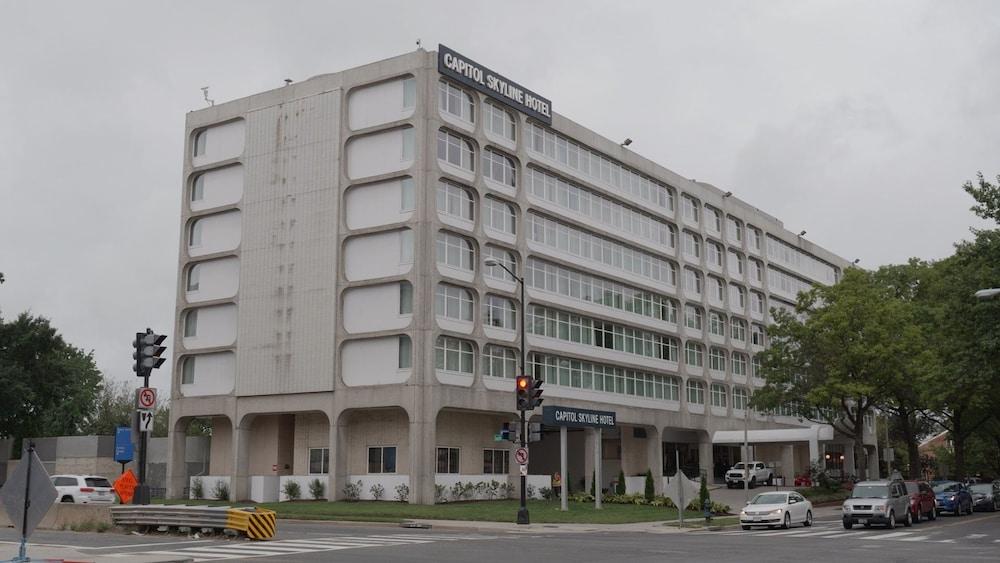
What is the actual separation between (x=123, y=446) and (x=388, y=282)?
20220 millimetres

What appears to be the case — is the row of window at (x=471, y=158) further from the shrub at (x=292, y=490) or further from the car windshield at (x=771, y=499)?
the car windshield at (x=771, y=499)

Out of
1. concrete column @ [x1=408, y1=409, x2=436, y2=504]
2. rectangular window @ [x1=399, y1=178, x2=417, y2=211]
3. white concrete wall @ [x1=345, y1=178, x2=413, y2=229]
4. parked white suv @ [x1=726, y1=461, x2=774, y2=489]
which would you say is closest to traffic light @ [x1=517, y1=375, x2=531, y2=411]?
concrete column @ [x1=408, y1=409, x2=436, y2=504]

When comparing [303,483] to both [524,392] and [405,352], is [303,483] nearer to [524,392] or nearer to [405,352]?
[405,352]

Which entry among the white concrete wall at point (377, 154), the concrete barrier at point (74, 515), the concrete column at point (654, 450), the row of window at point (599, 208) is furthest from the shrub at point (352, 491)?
the concrete column at point (654, 450)

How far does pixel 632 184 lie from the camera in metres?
72.7

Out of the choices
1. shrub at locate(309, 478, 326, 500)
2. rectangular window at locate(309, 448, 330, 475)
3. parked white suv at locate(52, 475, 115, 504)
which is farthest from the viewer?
rectangular window at locate(309, 448, 330, 475)

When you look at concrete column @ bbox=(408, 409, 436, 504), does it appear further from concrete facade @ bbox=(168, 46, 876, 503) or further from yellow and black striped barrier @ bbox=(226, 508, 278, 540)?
yellow and black striped barrier @ bbox=(226, 508, 278, 540)

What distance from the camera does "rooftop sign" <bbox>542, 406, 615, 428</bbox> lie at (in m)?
47.8

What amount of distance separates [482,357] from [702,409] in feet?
96.9

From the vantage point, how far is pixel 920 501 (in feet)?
129

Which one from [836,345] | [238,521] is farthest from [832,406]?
[238,521]

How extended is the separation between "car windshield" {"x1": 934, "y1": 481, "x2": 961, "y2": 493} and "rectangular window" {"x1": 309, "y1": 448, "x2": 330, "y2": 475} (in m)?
31.3

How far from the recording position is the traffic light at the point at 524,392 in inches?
1465

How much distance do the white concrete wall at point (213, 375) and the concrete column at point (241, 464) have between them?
8.05ft
